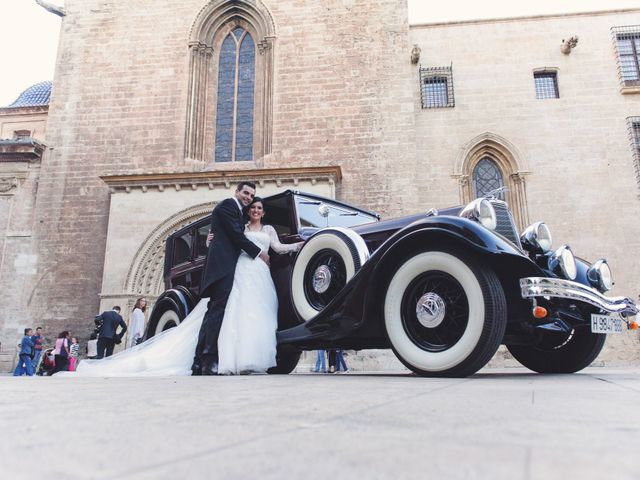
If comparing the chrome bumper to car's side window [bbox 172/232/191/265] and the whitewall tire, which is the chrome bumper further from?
car's side window [bbox 172/232/191/265]

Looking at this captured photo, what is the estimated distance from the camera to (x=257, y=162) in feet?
42.8

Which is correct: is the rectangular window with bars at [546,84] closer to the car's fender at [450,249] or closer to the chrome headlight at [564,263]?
the chrome headlight at [564,263]

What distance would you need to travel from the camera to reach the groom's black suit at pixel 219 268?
427 centimetres

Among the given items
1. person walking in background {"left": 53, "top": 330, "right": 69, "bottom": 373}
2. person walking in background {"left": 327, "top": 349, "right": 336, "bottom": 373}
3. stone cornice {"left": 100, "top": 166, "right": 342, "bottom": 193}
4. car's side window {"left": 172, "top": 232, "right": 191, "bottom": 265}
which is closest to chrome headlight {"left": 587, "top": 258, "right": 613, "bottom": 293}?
person walking in background {"left": 327, "top": 349, "right": 336, "bottom": 373}

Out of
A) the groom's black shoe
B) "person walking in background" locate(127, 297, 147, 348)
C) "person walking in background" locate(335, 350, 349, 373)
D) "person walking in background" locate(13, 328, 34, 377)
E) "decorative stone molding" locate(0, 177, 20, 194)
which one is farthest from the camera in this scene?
"decorative stone molding" locate(0, 177, 20, 194)

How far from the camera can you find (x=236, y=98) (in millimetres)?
14031

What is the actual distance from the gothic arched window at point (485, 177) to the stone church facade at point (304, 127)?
39mm

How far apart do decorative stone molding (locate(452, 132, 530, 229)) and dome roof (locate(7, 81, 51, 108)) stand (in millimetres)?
16806

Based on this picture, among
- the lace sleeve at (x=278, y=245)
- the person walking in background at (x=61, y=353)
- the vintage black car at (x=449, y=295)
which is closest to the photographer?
the vintage black car at (x=449, y=295)

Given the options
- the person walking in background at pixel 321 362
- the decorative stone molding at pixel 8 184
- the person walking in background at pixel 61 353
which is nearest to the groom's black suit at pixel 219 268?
the person walking in background at pixel 321 362

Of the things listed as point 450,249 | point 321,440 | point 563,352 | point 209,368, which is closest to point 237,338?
point 209,368

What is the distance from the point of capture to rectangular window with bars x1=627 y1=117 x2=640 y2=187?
13.0 m

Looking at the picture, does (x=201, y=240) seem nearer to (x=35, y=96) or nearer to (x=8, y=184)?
(x=8, y=184)

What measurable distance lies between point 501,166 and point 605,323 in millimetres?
10792
